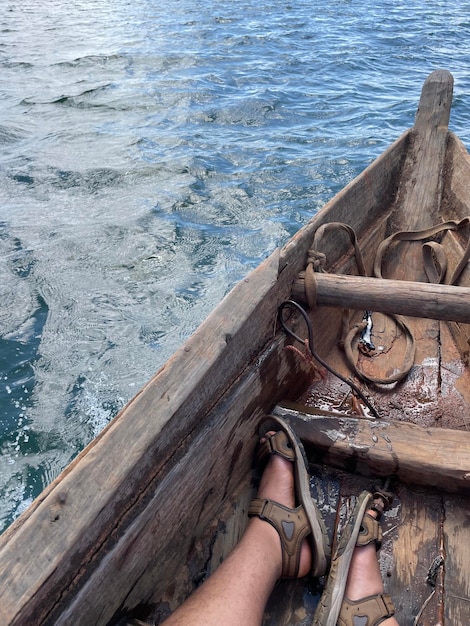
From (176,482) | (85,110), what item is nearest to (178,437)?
(176,482)

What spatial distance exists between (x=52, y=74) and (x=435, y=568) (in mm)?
9953

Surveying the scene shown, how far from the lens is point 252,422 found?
2018mm

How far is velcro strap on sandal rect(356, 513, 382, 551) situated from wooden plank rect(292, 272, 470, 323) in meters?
0.83

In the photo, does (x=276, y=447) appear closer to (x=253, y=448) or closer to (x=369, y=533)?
(x=253, y=448)

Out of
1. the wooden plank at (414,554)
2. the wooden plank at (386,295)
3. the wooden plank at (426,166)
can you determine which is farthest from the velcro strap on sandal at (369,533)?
the wooden plank at (426,166)

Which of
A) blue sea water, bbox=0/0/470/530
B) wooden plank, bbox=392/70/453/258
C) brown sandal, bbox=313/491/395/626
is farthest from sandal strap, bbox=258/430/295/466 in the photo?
wooden plank, bbox=392/70/453/258

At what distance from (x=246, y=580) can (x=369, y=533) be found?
0.44 m

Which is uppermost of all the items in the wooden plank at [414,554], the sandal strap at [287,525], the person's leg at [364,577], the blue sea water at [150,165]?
the sandal strap at [287,525]

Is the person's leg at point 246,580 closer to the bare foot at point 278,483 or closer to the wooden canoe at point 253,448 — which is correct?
the bare foot at point 278,483

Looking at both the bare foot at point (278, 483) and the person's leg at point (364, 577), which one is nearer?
the person's leg at point (364, 577)

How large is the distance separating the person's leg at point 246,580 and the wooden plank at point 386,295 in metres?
0.77

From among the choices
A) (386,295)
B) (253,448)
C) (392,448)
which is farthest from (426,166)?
(253,448)

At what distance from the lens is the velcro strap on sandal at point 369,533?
172cm

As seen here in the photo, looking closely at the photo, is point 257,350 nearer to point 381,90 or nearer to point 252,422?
point 252,422
